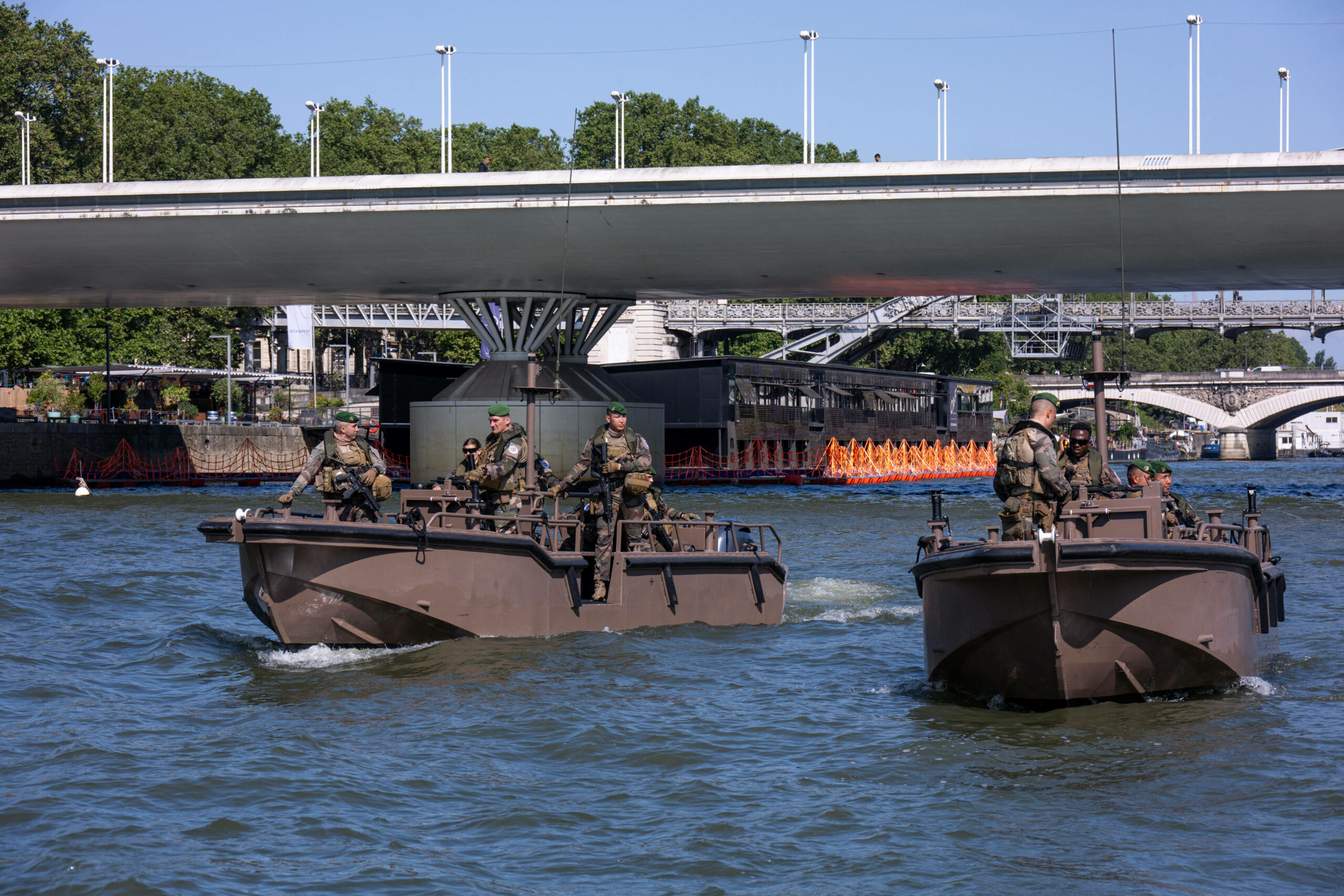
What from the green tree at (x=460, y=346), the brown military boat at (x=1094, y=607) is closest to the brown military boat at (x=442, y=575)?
the brown military boat at (x=1094, y=607)

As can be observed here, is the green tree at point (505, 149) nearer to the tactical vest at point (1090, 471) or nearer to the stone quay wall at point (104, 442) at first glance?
the stone quay wall at point (104, 442)

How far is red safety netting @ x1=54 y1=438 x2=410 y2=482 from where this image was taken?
50312 mm

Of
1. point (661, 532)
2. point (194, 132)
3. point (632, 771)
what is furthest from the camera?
point (194, 132)

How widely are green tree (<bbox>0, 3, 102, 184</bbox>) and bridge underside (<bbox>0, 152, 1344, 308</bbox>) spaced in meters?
27.1

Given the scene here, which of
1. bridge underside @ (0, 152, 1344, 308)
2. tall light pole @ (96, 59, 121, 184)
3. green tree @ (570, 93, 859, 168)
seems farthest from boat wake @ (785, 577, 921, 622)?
green tree @ (570, 93, 859, 168)

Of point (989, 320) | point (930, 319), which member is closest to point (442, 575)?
point (930, 319)

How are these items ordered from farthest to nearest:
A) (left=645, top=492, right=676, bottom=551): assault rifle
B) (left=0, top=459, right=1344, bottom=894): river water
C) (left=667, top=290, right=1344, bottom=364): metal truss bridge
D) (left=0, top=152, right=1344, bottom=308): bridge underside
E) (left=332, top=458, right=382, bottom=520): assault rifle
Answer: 1. (left=667, top=290, right=1344, bottom=364): metal truss bridge
2. (left=0, top=152, right=1344, bottom=308): bridge underside
3. (left=645, top=492, right=676, bottom=551): assault rifle
4. (left=332, top=458, right=382, bottom=520): assault rifle
5. (left=0, top=459, right=1344, bottom=894): river water

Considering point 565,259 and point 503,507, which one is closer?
point 503,507

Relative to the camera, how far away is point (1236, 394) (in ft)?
358

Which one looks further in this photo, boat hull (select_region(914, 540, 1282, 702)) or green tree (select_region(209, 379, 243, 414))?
green tree (select_region(209, 379, 243, 414))

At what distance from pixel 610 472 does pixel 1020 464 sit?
16.3 feet

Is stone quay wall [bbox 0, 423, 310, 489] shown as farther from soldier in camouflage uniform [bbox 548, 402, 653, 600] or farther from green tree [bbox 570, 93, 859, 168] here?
green tree [bbox 570, 93, 859, 168]

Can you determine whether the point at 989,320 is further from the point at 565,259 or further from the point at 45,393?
the point at 565,259

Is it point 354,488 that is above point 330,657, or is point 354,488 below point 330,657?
above
